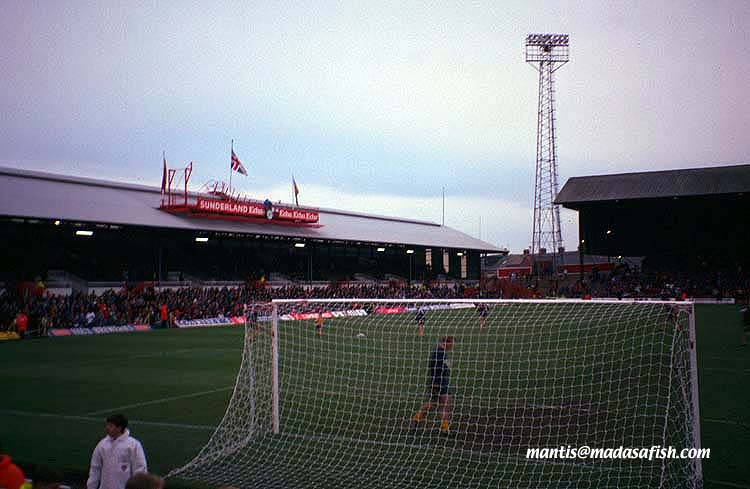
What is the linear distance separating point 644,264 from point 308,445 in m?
64.8

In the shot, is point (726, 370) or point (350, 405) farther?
point (726, 370)

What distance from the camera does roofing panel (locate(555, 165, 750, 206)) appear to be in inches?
2157

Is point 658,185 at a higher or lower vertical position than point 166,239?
higher

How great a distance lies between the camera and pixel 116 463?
6305mm

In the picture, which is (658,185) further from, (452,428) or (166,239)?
(452,428)

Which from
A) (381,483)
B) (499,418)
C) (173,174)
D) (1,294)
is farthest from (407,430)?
(173,174)

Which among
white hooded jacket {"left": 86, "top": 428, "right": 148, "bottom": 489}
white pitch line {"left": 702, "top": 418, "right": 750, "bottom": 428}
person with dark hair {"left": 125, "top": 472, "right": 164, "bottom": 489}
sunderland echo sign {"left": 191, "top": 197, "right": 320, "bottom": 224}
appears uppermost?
sunderland echo sign {"left": 191, "top": 197, "right": 320, "bottom": 224}

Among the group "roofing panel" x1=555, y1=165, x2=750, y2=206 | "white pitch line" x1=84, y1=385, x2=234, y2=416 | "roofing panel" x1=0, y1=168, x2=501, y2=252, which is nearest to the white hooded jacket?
"white pitch line" x1=84, y1=385, x2=234, y2=416

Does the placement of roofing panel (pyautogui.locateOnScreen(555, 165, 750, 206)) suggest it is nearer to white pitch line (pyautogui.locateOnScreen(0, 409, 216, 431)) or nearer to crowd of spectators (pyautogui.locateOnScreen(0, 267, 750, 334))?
crowd of spectators (pyautogui.locateOnScreen(0, 267, 750, 334))

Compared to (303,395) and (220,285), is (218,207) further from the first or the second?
(303,395)

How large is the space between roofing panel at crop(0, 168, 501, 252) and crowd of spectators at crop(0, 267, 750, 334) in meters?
4.17

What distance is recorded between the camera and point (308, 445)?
1013 centimetres

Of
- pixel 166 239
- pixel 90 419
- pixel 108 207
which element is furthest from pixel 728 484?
pixel 166 239

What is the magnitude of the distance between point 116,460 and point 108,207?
115 feet
